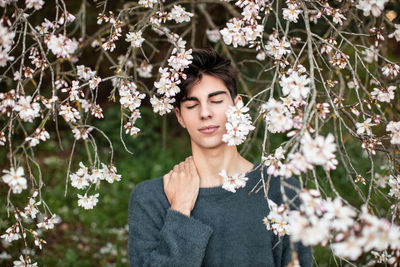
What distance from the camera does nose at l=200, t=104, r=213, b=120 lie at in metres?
1.67

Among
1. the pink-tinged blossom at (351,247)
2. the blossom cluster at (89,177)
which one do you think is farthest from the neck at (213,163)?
the pink-tinged blossom at (351,247)

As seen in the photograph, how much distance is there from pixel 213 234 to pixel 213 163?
13.0 inches

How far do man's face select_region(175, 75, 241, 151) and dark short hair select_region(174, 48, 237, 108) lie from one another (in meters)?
0.02

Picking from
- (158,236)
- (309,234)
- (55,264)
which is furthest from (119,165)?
(309,234)

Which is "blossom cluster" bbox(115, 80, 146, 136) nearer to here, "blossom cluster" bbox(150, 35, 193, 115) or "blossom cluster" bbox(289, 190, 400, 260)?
"blossom cluster" bbox(150, 35, 193, 115)

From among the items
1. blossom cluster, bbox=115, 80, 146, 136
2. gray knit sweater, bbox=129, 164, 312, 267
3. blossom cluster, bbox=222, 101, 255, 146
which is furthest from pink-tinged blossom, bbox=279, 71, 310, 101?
blossom cluster, bbox=115, 80, 146, 136

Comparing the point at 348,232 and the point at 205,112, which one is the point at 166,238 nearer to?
the point at 205,112

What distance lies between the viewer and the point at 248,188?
1.80 metres

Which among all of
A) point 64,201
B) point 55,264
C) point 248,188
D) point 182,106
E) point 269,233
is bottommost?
point 55,264

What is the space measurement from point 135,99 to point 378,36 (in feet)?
3.50

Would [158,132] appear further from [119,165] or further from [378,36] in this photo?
[378,36]

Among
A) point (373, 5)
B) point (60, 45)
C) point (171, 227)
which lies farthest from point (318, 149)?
point (60, 45)

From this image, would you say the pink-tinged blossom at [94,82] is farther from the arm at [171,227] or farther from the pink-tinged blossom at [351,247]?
the pink-tinged blossom at [351,247]

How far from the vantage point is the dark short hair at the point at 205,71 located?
1.74 m
